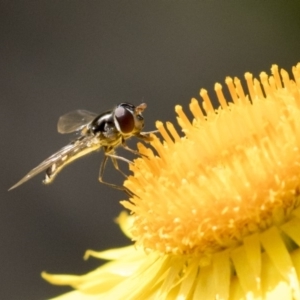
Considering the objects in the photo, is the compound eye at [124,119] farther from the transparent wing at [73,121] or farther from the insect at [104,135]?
the transparent wing at [73,121]

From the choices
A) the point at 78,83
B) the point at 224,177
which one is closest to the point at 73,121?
the point at 224,177

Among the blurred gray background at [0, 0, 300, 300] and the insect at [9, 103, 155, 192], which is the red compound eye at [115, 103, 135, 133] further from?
the blurred gray background at [0, 0, 300, 300]

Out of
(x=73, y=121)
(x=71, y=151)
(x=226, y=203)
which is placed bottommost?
(x=226, y=203)

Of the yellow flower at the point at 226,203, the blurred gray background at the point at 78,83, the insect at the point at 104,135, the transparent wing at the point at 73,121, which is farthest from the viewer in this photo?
the blurred gray background at the point at 78,83

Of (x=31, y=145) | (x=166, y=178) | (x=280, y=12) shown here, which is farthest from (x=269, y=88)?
(x=31, y=145)

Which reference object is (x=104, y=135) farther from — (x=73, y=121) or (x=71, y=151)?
(x=73, y=121)

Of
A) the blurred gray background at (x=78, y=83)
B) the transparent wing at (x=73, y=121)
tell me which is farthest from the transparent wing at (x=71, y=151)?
the blurred gray background at (x=78, y=83)

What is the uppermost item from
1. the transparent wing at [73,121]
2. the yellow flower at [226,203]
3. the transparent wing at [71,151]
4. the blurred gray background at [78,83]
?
the blurred gray background at [78,83]

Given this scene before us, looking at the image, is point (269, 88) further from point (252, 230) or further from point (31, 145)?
point (31, 145)

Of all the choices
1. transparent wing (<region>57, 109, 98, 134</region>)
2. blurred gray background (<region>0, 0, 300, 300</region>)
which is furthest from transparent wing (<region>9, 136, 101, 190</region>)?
blurred gray background (<region>0, 0, 300, 300</region>)
